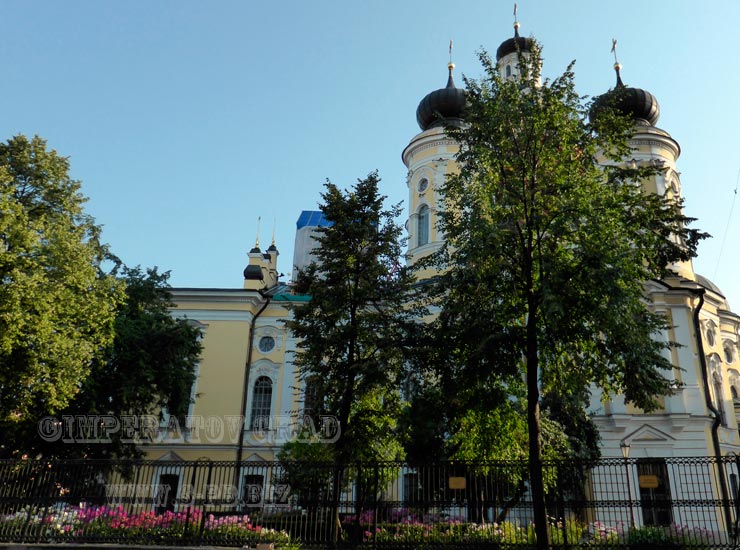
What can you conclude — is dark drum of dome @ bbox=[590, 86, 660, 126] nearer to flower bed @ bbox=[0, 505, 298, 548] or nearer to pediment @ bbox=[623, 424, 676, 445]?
pediment @ bbox=[623, 424, 676, 445]

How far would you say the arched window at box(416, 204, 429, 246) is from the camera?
32531mm

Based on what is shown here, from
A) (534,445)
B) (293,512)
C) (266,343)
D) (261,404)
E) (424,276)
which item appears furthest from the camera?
(424,276)

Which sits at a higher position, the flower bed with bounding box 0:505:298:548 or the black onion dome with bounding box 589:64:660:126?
the black onion dome with bounding box 589:64:660:126

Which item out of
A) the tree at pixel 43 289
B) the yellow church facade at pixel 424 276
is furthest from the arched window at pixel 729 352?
the tree at pixel 43 289


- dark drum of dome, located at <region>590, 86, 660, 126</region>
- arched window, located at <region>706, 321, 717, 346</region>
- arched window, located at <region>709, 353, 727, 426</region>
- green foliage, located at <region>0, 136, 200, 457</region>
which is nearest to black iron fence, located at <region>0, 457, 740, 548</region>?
green foliage, located at <region>0, 136, 200, 457</region>

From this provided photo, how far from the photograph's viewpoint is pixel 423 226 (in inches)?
1292

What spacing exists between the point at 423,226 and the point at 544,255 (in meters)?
19.6

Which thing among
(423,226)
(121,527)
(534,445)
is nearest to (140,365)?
(121,527)

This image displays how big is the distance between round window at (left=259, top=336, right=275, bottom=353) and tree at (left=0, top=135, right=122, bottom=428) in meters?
12.1

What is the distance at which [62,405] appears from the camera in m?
16.8

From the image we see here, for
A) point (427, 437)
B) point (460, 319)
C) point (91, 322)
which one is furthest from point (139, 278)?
point (460, 319)

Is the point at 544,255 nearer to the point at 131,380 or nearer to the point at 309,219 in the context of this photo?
the point at 131,380

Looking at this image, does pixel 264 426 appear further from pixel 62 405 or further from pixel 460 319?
pixel 460 319

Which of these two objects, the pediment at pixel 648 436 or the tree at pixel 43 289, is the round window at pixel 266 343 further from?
the pediment at pixel 648 436
